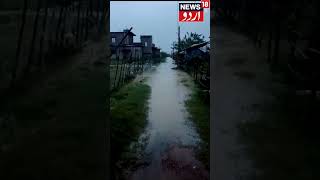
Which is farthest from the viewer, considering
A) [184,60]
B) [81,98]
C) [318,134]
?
[184,60]

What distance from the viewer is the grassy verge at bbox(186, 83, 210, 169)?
5633mm

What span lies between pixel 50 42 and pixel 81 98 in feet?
2.05

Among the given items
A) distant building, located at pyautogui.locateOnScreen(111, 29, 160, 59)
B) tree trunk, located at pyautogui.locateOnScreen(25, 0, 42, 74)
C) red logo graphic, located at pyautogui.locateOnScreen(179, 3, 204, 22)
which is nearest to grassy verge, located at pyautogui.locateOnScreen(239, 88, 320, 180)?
red logo graphic, located at pyautogui.locateOnScreen(179, 3, 204, 22)

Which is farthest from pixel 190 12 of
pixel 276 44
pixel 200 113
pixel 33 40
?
pixel 200 113

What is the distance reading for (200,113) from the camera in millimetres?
6941

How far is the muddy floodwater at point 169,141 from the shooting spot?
4.86 m

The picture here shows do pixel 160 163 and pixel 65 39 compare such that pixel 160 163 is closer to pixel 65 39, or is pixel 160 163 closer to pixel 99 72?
pixel 99 72

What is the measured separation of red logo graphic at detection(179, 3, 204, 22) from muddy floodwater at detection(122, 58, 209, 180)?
189cm

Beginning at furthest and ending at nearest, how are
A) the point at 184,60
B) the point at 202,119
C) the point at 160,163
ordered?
the point at 184,60 < the point at 202,119 < the point at 160,163

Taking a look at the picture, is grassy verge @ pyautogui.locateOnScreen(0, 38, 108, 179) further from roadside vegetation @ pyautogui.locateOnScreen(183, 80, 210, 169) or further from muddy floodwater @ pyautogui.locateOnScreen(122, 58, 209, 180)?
roadside vegetation @ pyautogui.locateOnScreen(183, 80, 210, 169)

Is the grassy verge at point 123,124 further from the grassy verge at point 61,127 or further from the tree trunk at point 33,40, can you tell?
the tree trunk at point 33,40

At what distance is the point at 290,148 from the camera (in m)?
3.38

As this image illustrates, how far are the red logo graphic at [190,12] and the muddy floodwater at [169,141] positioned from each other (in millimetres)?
1889

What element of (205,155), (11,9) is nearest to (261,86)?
(205,155)
